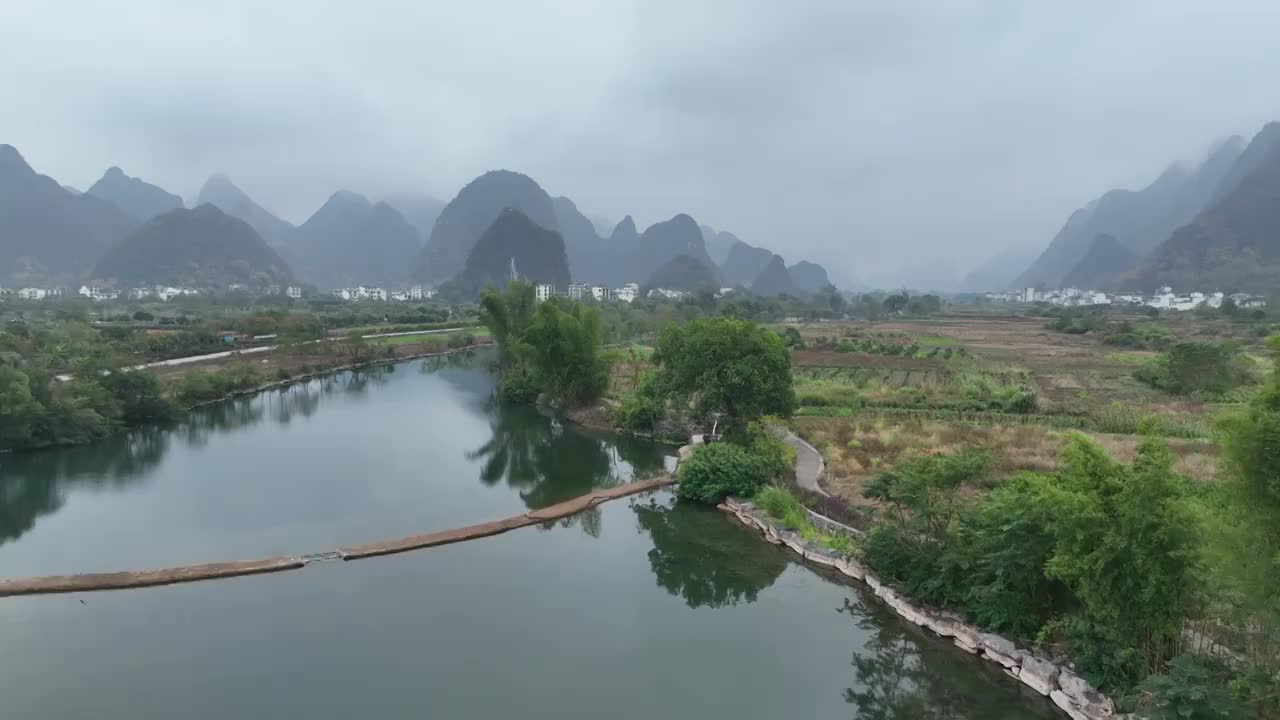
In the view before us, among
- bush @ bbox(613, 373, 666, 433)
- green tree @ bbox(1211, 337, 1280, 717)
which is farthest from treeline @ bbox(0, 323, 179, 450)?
green tree @ bbox(1211, 337, 1280, 717)

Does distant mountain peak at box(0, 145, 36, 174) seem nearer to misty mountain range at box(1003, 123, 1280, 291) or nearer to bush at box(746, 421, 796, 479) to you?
bush at box(746, 421, 796, 479)

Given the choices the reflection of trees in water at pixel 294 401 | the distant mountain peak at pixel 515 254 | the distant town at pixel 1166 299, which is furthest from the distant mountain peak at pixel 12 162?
the distant town at pixel 1166 299

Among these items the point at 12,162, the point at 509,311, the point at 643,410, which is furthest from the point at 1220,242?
the point at 12,162

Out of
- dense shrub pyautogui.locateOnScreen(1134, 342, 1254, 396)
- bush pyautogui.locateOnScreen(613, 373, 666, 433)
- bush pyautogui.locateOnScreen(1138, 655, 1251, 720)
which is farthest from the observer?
dense shrub pyautogui.locateOnScreen(1134, 342, 1254, 396)

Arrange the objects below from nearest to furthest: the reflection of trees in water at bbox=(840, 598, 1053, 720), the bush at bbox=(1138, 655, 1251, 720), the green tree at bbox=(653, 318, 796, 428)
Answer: the bush at bbox=(1138, 655, 1251, 720) < the reflection of trees in water at bbox=(840, 598, 1053, 720) < the green tree at bbox=(653, 318, 796, 428)

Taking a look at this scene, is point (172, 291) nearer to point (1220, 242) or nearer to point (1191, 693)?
point (1191, 693)

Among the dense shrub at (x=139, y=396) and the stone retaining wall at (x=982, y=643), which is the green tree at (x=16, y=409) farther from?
the stone retaining wall at (x=982, y=643)

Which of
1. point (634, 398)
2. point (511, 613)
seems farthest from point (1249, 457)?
point (634, 398)
